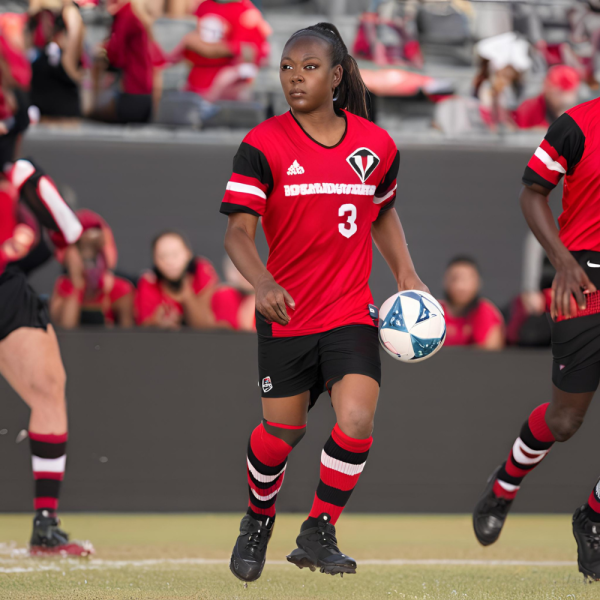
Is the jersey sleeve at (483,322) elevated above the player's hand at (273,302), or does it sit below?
below

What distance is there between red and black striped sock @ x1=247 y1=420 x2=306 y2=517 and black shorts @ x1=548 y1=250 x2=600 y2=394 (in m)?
1.27

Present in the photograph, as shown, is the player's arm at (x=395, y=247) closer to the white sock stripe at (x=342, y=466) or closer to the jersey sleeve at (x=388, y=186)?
the jersey sleeve at (x=388, y=186)

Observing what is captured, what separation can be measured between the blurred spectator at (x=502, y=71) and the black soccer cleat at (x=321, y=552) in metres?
5.94

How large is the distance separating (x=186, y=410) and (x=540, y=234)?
3.38 metres

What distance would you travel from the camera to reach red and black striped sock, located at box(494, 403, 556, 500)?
4.42 metres

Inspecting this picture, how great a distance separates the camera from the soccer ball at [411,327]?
361 cm

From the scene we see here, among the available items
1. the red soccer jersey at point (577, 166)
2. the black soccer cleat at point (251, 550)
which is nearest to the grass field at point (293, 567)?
the black soccer cleat at point (251, 550)

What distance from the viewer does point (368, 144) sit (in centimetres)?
376

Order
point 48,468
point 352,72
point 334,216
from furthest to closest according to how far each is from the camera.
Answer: point 48,468
point 352,72
point 334,216

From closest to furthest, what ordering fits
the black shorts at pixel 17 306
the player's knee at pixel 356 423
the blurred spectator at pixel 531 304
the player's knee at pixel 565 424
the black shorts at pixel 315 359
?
1. the player's knee at pixel 356 423
2. the black shorts at pixel 315 359
3. the player's knee at pixel 565 424
4. the black shorts at pixel 17 306
5. the blurred spectator at pixel 531 304

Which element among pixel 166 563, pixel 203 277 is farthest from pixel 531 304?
pixel 166 563

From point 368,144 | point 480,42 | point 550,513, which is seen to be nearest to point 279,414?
A: point 368,144

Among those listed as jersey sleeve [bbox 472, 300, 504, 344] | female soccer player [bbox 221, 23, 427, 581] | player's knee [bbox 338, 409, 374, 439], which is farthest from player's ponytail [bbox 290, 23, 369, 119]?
jersey sleeve [bbox 472, 300, 504, 344]

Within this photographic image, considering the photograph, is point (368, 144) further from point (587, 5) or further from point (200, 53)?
point (587, 5)
